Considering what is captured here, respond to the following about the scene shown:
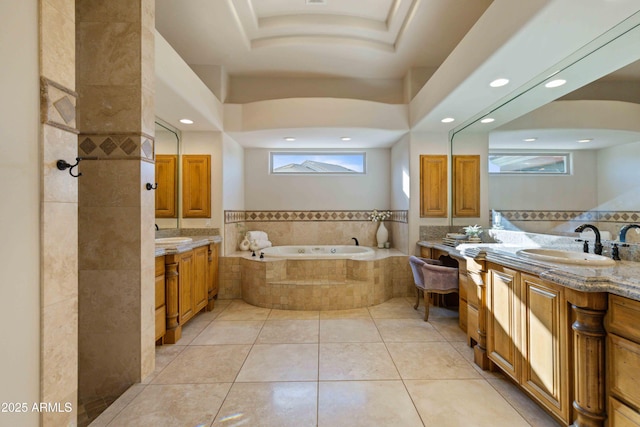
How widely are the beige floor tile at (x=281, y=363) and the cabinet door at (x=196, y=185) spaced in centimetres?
218

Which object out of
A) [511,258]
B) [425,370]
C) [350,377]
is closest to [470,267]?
[511,258]

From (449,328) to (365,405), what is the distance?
5.23ft

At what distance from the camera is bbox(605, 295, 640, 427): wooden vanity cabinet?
3.81 ft

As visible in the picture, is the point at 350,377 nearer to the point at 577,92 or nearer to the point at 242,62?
the point at 577,92

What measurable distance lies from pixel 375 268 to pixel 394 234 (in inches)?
45.5

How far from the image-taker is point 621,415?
1.21 meters

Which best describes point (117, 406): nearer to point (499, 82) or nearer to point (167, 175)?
point (167, 175)

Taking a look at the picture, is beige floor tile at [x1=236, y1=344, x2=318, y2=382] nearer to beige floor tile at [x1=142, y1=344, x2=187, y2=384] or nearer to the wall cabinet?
beige floor tile at [x1=142, y1=344, x2=187, y2=384]

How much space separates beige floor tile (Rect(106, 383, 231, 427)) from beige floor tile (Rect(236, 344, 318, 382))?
0.23m

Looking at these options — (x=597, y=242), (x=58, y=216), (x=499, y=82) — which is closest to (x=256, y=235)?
(x=58, y=216)

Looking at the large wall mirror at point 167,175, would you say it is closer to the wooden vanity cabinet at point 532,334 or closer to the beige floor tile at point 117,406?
the beige floor tile at point 117,406

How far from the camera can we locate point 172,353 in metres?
2.46

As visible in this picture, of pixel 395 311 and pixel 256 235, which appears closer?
pixel 395 311

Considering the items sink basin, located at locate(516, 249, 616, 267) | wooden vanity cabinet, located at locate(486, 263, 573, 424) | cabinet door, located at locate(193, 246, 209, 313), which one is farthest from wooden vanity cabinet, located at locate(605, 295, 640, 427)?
cabinet door, located at locate(193, 246, 209, 313)
